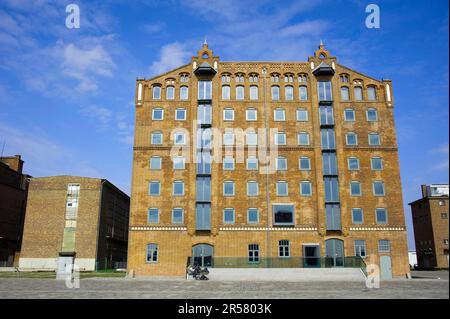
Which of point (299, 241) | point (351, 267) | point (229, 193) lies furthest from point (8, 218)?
point (351, 267)

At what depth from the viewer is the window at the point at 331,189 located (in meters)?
40.3

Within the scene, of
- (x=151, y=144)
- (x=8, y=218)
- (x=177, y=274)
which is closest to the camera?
(x=177, y=274)

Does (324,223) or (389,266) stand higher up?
(324,223)

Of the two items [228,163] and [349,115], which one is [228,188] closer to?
[228,163]

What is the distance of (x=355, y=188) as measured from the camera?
134ft

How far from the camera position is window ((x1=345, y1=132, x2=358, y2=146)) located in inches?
1650

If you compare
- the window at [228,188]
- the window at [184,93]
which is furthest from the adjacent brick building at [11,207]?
the window at [228,188]

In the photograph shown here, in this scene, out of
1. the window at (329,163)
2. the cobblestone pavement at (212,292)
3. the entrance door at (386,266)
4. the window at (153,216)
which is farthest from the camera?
the window at (329,163)

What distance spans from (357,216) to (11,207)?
5017 centimetres

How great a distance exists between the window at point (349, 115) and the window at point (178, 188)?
18.5 meters

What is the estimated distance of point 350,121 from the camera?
42.5 m

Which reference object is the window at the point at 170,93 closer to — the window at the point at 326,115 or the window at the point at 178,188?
the window at the point at 178,188

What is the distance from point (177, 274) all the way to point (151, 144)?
13.3m
